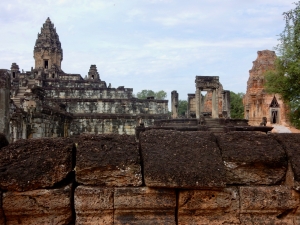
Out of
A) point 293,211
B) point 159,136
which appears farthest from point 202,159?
point 293,211

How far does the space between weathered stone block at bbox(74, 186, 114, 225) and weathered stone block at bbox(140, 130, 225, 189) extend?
423 mm

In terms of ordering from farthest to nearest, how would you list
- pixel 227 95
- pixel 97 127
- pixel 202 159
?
pixel 227 95 < pixel 97 127 < pixel 202 159

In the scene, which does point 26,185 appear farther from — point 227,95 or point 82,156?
point 227,95

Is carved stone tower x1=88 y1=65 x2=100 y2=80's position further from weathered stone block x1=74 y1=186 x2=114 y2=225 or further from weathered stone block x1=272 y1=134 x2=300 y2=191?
weathered stone block x1=74 y1=186 x2=114 y2=225

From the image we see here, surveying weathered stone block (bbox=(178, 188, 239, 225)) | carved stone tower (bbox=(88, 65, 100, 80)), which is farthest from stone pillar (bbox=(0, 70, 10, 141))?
carved stone tower (bbox=(88, 65, 100, 80))

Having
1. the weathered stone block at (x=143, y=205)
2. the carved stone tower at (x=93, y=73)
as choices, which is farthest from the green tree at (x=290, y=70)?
the carved stone tower at (x=93, y=73)

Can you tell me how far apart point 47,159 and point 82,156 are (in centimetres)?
34

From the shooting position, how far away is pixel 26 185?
302 centimetres

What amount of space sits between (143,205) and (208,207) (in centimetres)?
64

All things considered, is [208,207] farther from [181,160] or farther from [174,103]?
[174,103]

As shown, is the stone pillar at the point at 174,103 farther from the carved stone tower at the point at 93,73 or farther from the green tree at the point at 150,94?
the green tree at the point at 150,94

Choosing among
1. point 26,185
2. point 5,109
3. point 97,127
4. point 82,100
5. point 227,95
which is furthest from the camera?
point 227,95

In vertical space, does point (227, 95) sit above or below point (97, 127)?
above

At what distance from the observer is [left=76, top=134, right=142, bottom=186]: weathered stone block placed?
3135mm
